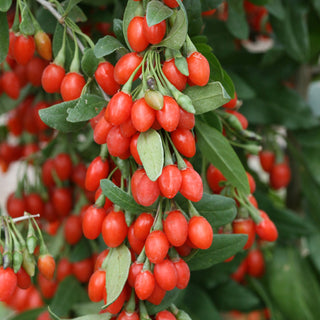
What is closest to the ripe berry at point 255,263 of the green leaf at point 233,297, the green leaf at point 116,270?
the green leaf at point 233,297

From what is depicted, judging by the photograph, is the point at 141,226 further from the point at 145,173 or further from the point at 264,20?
the point at 264,20

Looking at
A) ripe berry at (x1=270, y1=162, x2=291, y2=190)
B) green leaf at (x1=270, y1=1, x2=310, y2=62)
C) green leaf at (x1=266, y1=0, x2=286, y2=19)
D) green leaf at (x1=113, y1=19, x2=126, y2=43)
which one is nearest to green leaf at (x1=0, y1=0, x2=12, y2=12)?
green leaf at (x1=113, y1=19, x2=126, y2=43)

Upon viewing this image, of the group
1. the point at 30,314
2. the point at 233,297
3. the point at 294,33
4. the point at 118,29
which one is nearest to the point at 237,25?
the point at 294,33

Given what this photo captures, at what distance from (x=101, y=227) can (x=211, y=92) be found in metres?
0.22

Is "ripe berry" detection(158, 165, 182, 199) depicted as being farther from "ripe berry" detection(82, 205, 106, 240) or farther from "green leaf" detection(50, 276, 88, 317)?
"green leaf" detection(50, 276, 88, 317)

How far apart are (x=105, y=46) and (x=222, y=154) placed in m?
0.20

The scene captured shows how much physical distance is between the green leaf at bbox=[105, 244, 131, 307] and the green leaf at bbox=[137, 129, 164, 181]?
14 centimetres

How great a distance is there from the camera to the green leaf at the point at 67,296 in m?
0.99

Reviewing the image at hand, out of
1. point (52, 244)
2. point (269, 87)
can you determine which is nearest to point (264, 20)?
point (269, 87)

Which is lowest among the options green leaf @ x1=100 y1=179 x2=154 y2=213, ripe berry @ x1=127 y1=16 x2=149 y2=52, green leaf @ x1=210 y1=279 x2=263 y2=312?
green leaf @ x1=210 y1=279 x2=263 y2=312

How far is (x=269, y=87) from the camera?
45.4 inches

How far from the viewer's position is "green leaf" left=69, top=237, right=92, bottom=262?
1.01 meters

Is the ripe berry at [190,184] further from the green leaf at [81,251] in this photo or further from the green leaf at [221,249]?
the green leaf at [81,251]

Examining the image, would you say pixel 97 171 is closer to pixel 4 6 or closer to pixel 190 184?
pixel 190 184
